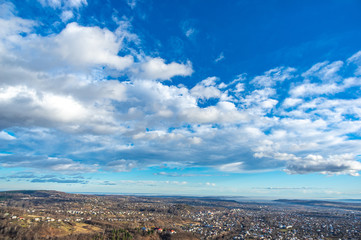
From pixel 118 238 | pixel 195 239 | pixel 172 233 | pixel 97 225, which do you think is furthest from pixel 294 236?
pixel 97 225

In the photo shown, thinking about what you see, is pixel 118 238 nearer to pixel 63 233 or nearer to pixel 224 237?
pixel 63 233

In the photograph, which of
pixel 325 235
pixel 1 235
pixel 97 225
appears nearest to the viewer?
pixel 1 235

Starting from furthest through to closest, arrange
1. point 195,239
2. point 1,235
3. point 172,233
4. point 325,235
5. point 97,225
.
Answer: point 97,225
point 325,235
point 172,233
point 195,239
point 1,235

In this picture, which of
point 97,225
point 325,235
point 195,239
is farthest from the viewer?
point 97,225

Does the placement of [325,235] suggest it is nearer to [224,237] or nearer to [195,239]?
[224,237]

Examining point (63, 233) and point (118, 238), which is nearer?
point (118, 238)

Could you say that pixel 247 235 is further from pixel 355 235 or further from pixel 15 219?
pixel 15 219

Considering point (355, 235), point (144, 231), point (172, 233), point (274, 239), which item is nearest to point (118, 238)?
point (144, 231)

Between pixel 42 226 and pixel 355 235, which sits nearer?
pixel 42 226

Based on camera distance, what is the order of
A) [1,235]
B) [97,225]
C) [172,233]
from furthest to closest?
1. [97,225]
2. [172,233]
3. [1,235]
